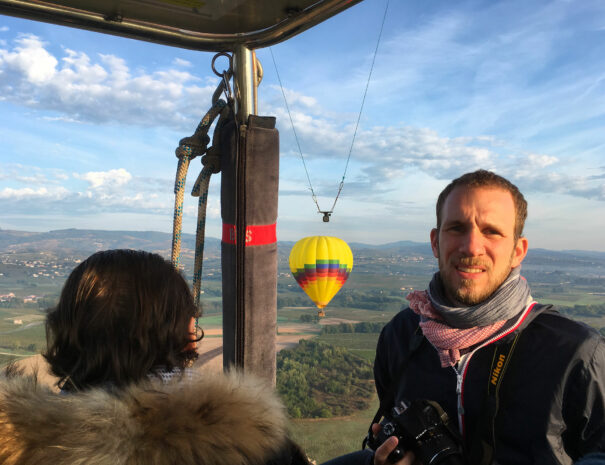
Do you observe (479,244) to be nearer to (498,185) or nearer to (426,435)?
→ (498,185)

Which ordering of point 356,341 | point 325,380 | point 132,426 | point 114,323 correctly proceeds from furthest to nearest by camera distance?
point 356,341, point 325,380, point 114,323, point 132,426

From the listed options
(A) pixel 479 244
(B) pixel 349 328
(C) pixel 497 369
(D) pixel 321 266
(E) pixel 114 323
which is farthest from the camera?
(B) pixel 349 328

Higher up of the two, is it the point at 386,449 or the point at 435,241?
the point at 435,241

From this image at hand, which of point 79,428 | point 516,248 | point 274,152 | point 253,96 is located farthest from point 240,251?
point 79,428

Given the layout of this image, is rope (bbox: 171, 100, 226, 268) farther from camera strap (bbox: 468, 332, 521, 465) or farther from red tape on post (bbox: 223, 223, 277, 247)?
camera strap (bbox: 468, 332, 521, 465)

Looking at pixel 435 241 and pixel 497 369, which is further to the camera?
pixel 435 241

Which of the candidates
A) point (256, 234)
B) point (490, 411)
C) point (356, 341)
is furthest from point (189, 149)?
point (356, 341)

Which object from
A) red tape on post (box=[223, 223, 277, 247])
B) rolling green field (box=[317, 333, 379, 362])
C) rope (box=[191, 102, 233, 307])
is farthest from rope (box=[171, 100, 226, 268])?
rolling green field (box=[317, 333, 379, 362])

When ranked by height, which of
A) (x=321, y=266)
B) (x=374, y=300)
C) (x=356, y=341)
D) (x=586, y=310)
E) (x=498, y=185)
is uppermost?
(x=498, y=185)
